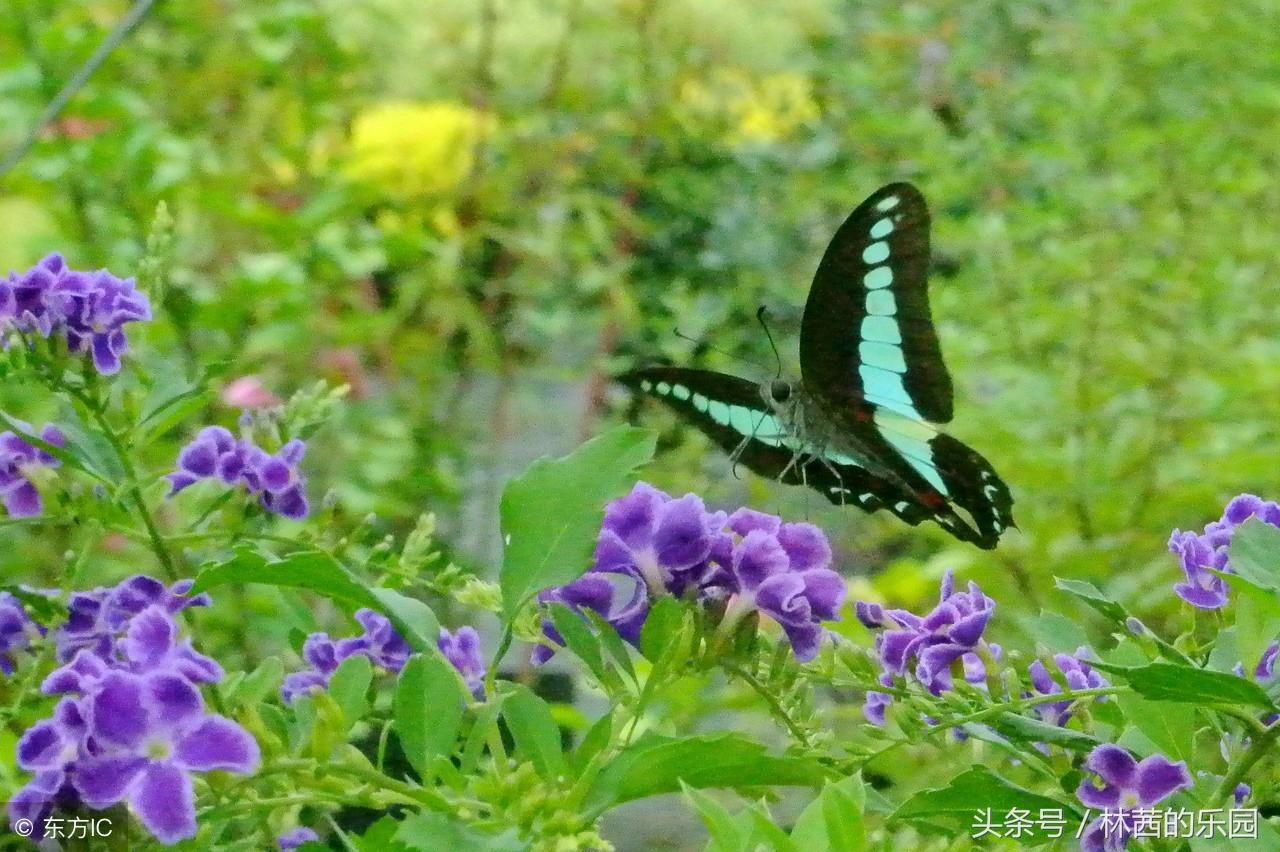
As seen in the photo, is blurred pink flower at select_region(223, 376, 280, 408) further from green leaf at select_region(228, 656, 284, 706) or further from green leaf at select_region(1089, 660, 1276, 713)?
green leaf at select_region(1089, 660, 1276, 713)

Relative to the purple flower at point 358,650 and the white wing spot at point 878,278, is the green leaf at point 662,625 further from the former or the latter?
the white wing spot at point 878,278

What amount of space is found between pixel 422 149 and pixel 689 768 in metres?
2.88

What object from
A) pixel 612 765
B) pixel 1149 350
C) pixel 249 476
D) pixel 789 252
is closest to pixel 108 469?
pixel 249 476

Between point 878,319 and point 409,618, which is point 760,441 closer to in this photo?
point 878,319

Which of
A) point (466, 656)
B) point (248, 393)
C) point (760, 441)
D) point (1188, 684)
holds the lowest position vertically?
point (248, 393)

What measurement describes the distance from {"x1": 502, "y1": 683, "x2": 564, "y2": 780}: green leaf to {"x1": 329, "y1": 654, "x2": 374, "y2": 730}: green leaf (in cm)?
6

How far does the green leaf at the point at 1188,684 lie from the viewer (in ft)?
1.46

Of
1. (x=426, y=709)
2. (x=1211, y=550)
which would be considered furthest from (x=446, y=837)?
(x=1211, y=550)

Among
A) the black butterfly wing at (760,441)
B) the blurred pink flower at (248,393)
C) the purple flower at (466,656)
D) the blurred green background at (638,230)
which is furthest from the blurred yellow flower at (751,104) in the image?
the purple flower at (466,656)

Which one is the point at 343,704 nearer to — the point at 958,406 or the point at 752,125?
the point at 958,406

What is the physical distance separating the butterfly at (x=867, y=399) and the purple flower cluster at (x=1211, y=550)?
15.0 inches

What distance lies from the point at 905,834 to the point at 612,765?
13.5 inches

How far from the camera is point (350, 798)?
0.48m

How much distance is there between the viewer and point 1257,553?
1.67 feet
